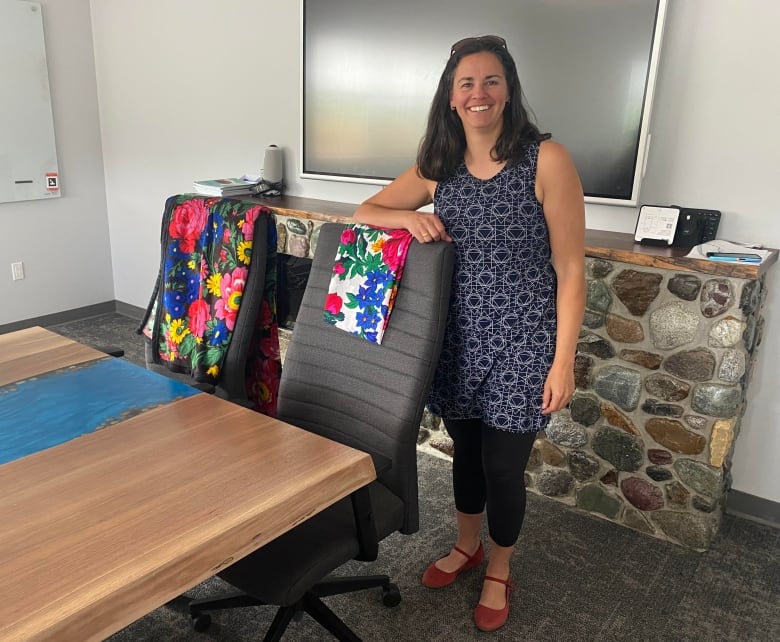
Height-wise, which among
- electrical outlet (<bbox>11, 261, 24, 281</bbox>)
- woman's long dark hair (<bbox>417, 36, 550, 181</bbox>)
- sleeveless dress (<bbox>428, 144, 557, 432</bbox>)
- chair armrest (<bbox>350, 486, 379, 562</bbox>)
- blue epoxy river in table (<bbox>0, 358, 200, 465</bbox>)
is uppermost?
woman's long dark hair (<bbox>417, 36, 550, 181</bbox>)

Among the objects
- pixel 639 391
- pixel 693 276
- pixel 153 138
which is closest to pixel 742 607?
pixel 639 391

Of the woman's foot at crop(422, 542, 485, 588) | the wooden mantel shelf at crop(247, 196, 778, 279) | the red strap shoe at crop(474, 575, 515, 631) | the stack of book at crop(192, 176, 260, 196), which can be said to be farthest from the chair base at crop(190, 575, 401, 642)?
the stack of book at crop(192, 176, 260, 196)

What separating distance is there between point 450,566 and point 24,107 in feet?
11.8

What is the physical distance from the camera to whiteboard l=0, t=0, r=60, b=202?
12.4ft

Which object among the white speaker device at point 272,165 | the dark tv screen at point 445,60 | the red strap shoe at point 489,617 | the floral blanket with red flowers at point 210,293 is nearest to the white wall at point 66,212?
the white speaker device at point 272,165

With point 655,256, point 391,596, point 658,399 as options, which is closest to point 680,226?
point 655,256

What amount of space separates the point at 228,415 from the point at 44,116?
11.2 feet

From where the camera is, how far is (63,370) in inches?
64.3

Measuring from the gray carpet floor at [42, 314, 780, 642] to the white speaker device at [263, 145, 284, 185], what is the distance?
5.83 feet

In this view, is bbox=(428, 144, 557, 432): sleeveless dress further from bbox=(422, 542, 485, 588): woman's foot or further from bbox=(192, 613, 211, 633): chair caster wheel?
bbox=(192, 613, 211, 633): chair caster wheel

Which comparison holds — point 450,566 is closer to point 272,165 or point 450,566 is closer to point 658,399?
point 658,399

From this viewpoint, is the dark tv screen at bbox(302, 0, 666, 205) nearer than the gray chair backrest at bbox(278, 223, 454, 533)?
No

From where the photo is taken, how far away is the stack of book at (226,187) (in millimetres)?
3203

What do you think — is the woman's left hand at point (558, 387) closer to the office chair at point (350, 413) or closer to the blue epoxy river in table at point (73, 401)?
the office chair at point (350, 413)
